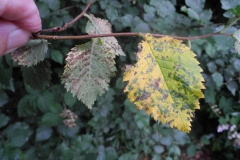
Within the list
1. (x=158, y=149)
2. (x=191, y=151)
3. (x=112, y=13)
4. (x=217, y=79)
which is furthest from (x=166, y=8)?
(x=191, y=151)

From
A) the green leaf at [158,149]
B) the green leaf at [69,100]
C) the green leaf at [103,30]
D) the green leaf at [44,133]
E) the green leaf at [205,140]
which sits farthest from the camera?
the green leaf at [205,140]

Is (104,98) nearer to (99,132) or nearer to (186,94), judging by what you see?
(99,132)

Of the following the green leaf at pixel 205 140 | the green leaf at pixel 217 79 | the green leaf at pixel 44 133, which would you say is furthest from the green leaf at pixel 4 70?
the green leaf at pixel 205 140

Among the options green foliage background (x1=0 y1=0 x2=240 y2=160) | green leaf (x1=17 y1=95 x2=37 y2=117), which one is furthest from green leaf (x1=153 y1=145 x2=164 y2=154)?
green leaf (x1=17 y1=95 x2=37 y2=117)

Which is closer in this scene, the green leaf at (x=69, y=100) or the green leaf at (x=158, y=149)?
the green leaf at (x=69, y=100)

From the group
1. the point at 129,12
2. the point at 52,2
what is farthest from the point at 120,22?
the point at 52,2

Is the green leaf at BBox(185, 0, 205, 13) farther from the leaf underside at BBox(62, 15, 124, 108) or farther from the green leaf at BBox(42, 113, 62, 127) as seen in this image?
the green leaf at BBox(42, 113, 62, 127)

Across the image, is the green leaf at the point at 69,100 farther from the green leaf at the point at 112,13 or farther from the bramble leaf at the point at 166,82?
the bramble leaf at the point at 166,82
